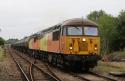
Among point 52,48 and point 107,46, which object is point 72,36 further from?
point 107,46

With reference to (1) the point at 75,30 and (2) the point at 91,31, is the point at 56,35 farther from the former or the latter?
(2) the point at 91,31

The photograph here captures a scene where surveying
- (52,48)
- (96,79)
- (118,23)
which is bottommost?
(96,79)

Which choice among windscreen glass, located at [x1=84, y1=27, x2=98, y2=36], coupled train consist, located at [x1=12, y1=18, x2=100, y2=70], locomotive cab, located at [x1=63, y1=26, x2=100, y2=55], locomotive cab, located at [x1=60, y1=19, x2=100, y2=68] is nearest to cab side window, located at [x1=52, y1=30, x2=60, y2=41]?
coupled train consist, located at [x1=12, y1=18, x2=100, y2=70]

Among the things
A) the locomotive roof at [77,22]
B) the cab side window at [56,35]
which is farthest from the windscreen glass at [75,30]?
the cab side window at [56,35]

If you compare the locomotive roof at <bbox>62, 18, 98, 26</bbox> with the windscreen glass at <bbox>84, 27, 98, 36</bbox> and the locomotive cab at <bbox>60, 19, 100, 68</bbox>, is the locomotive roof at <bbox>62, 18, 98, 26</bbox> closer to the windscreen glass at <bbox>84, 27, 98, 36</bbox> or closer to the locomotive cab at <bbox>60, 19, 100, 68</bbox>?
the locomotive cab at <bbox>60, 19, 100, 68</bbox>

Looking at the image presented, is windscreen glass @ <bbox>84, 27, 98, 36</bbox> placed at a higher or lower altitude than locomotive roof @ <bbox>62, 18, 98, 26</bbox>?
lower

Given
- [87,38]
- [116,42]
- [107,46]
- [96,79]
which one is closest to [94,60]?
[87,38]

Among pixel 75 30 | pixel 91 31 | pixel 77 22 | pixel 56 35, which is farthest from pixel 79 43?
pixel 56 35

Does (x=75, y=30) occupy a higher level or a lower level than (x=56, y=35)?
Answer: higher

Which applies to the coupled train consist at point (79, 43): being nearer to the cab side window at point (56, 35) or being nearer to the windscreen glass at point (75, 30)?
the windscreen glass at point (75, 30)

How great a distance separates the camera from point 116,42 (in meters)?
60.4

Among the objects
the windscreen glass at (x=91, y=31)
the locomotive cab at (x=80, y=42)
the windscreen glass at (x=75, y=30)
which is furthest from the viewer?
the windscreen glass at (x=91, y=31)

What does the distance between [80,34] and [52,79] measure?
4611 millimetres

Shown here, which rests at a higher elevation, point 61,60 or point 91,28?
point 91,28
